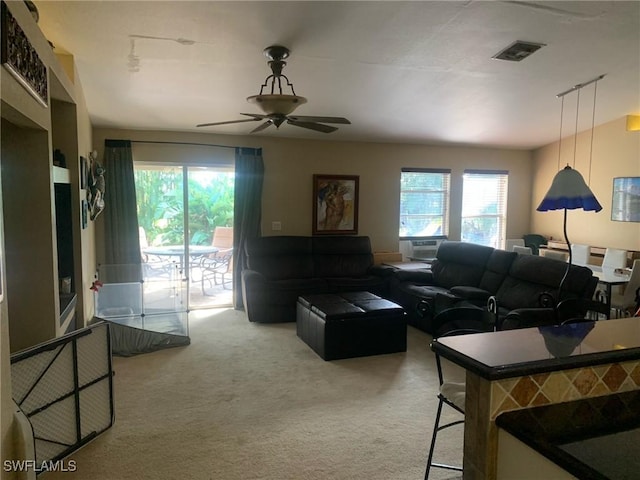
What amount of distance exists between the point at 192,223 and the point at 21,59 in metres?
4.33

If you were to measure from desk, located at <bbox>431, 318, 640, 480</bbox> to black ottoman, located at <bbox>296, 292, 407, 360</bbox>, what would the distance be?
2792 millimetres

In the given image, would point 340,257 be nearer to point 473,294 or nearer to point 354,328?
point 473,294

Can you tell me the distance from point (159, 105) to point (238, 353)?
292 centimetres

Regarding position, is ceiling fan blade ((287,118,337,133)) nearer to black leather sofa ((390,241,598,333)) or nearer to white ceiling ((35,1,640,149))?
white ceiling ((35,1,640,149))

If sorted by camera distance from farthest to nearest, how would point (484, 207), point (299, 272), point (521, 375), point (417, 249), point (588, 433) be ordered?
point (484, 207) < point (417, 249) < point (299, 272) < point (521, 375) < point (588, 433)

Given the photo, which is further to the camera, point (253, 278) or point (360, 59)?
point (253, 278)

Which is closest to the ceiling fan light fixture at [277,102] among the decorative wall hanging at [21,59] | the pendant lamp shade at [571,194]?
the decorative wall hanging at [21,59]

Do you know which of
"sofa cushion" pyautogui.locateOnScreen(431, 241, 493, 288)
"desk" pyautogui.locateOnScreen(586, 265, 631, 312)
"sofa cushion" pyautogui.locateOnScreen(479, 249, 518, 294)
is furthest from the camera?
"sofa cushion" pyautogui.locateOnScreen(431, 241, 493, 288)

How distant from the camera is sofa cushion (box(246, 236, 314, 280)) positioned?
617 centimetres

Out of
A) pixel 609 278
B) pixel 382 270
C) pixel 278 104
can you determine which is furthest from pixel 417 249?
pixel 278 104

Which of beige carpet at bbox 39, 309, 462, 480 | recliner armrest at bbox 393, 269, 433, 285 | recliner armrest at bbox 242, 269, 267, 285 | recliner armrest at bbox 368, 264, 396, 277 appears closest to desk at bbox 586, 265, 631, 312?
recliner armrest at bbox 393, 269, 433, 285

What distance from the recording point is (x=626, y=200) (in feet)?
20.9

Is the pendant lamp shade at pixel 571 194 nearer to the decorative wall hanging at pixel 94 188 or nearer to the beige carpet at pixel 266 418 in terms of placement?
the beige carpet at pixel 266 418

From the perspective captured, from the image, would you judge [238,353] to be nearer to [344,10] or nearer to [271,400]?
[271,400]
